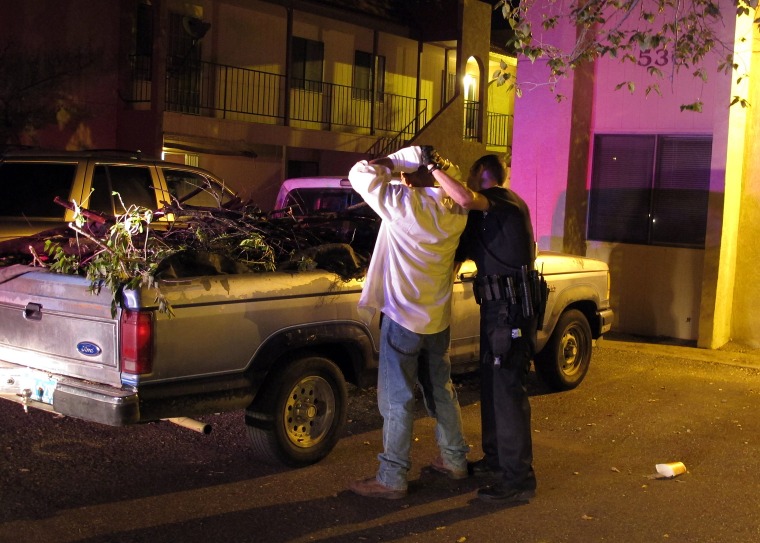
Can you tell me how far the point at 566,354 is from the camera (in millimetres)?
8516

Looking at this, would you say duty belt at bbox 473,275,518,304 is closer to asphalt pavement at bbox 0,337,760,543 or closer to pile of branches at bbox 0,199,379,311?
pile of branches at bbox 0,199,379,311

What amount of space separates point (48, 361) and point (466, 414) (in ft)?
11.6

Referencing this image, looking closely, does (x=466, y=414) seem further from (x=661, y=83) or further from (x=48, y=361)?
(x=661, y=83)

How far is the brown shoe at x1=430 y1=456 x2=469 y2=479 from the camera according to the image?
19.5 ft

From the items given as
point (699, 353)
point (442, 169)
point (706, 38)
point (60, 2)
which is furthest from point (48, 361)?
point (60, 2)

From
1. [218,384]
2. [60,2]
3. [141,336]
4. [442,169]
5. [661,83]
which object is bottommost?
[218,384]

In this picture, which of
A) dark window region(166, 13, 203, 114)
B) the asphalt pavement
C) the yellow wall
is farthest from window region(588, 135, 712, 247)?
dark window region(166, 13, 203, 114)

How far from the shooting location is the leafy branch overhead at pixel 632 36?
8.42 m

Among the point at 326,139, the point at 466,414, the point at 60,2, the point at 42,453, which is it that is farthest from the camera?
the point at 326,139

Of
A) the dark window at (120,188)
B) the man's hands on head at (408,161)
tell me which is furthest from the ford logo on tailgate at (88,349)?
the dark window at (120,188)

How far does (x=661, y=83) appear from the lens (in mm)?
11430

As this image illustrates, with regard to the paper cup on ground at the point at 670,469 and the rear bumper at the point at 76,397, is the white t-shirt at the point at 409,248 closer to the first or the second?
the rear bumper at the point at 76,397

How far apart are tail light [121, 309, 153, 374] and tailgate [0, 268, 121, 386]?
A: 7 centimetres

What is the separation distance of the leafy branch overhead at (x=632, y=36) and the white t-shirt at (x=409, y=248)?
3132mm
